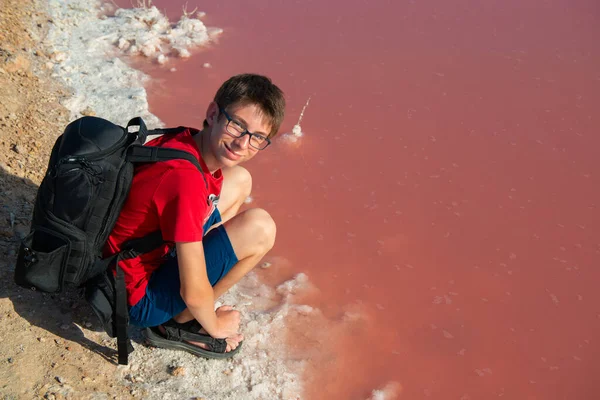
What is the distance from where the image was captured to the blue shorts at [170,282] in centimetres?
203

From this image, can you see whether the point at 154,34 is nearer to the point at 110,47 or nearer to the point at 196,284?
the point at 110,47

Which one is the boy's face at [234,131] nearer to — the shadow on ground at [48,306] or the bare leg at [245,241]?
the bare leg at [245,241]

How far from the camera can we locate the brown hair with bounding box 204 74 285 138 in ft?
6.38

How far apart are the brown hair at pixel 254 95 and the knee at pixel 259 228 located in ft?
1.10

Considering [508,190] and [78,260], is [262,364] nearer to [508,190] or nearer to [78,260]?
[78,260]

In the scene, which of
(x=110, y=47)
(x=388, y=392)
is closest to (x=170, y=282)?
(x=388, y=392)

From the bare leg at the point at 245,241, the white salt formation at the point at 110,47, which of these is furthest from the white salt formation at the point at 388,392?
the white salt formation at the point at 110,47

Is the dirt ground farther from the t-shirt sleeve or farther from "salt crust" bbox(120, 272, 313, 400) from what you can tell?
the t-shirt sleeve

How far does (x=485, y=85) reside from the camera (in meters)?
4.82

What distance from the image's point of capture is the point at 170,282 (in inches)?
79.4

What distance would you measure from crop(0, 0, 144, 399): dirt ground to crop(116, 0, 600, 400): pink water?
2.87 ft

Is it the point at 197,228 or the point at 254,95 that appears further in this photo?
the point at 254,95

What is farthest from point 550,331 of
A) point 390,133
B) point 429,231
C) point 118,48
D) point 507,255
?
point 118,48

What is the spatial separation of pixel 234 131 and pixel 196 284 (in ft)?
1.69
